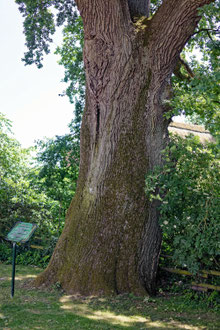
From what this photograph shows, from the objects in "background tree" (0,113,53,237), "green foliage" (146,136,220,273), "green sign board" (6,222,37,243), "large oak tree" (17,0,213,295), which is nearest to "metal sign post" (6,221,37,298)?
"green sign board" (6,222,37,243)

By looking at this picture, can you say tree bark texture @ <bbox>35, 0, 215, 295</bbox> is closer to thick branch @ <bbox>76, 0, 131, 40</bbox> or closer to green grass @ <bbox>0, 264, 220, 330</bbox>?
thick branch @ <bbox>76, 0, 131, 40</bbox>

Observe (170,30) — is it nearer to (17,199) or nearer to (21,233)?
(21,233)

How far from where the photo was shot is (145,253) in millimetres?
8398

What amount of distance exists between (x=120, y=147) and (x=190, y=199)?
1762 millimetres

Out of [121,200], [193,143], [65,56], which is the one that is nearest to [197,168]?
[193,143]

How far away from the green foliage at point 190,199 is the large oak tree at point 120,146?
1.57 ft

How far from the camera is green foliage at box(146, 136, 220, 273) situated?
744 centimetres

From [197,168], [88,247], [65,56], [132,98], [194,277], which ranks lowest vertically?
[194,277]

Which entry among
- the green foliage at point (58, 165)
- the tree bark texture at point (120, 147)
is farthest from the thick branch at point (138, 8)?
the green foliage at point (58, 165)

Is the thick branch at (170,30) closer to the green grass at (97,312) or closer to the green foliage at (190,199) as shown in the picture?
the green foliage at (190,199)

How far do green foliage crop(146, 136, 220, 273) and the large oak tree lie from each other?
48 cm

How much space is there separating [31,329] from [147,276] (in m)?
3.07

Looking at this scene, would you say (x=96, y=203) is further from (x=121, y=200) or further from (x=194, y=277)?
(x=194, y=277)

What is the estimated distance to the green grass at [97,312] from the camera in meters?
6.38
